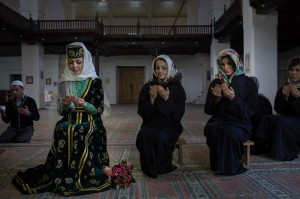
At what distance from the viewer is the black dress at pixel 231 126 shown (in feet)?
12.7

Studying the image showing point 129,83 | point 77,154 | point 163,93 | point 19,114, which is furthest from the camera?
point 129,83

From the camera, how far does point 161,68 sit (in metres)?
4.00

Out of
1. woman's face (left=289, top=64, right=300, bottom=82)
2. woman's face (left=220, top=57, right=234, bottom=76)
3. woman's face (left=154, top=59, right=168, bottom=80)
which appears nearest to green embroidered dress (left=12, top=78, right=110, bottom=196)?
woman's face (left=154, top=59, right=168, bottom=80)

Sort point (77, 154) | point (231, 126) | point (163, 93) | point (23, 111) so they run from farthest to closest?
1. point (23, 111)
2. point (231, 126)
3. point (163, 93)
4. point (77, 154)

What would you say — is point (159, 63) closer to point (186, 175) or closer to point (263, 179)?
point (186, 175)

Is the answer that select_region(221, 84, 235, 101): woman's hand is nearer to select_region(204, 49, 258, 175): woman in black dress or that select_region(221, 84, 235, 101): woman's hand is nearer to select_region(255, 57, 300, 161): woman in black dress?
select_region(204, 49, 258, 175): woman in black dress

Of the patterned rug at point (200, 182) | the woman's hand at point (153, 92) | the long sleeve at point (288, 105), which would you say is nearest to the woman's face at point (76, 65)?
the woman's hand at point (153, 92)

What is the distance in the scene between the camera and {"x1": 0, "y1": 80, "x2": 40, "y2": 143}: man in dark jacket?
19.0ft

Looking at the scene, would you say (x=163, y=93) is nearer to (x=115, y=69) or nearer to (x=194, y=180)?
(x=194, y=180)

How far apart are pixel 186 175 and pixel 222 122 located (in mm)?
794

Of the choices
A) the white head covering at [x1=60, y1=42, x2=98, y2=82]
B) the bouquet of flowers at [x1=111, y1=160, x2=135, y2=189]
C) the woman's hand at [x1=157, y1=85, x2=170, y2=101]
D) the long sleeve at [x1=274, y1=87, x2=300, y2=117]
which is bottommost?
the bouquet of flowers at [x1=111, y1=160, x2=135, y2=189]

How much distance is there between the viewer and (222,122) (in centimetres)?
410

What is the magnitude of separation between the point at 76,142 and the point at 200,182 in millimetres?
1437

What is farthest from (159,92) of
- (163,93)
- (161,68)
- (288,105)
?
(288,105)
